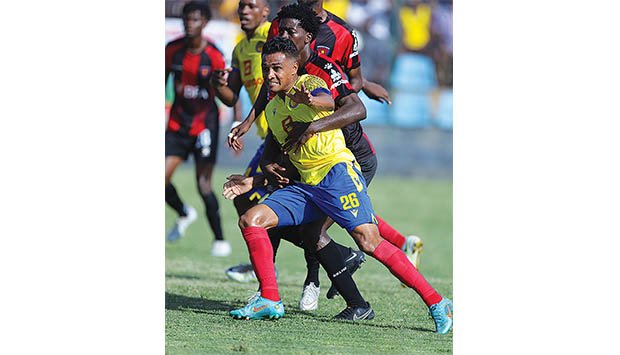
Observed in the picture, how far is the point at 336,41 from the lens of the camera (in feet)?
23.1

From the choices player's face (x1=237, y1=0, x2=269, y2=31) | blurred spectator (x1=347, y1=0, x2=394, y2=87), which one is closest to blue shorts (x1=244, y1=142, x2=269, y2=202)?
player's face (x1=237, y1=0, x2=269, y2=31)

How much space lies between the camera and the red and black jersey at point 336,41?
697cm

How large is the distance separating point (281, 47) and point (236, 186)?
43.5 inches

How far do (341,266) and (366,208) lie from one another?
656mm

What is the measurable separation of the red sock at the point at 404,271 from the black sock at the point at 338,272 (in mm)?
571

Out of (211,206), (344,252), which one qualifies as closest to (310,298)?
(344,252)

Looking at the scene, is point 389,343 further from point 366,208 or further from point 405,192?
point 405,192

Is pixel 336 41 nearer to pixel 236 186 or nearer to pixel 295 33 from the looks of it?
pixel 295 33

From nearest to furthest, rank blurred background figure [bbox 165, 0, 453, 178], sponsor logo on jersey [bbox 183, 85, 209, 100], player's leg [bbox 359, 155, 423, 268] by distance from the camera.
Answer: player's leg [bbox 359, 155, 423, 268], sponsor logo on jersey [bbox 183, 85, 209, 100], blurred background figure [bbox 165, 0, 453, 178]

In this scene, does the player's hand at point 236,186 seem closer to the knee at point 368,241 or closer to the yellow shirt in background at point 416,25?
the knee at point 368,241

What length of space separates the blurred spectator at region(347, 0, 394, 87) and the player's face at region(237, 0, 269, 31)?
13.8 meters

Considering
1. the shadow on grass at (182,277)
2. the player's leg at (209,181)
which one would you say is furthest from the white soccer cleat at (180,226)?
the shadow on grass at (182,277)

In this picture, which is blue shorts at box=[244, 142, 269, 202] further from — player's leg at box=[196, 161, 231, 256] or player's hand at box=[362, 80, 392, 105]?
player's leg at box=[196, 161, 231, 256]

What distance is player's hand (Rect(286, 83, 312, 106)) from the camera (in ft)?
19.8
